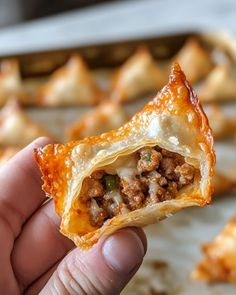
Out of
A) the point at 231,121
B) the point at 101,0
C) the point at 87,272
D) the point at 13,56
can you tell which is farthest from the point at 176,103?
the point at 101,0

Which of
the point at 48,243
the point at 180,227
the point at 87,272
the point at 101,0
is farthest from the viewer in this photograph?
the point at 101,0

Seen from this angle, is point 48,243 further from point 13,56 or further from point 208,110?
point 13,56

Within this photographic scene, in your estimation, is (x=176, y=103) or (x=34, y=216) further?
(x=34, y=216)

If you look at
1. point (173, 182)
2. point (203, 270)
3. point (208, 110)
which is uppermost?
point (173, 182)

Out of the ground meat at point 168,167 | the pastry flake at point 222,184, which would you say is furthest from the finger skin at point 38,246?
the pastry flake at point 222,184

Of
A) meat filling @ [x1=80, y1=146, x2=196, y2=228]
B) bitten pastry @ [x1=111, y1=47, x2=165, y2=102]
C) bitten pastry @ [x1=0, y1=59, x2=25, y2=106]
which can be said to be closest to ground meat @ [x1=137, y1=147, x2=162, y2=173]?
meat filling @ [x1=80, y1=146, x2=196, y2=228]

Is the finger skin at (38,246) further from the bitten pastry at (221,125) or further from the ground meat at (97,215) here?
the bitten pastry at (221,125)

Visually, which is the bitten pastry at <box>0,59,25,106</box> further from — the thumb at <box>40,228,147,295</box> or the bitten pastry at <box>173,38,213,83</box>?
the thumb at <box>40,228,147,295</box>
